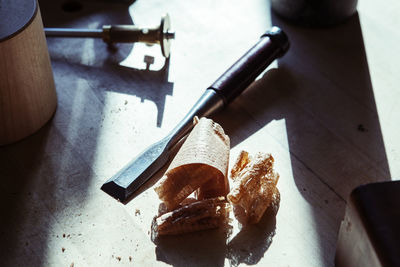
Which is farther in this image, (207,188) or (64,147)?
(64,147)

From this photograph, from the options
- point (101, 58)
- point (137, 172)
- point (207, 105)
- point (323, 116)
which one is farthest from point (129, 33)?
point (323, 116)

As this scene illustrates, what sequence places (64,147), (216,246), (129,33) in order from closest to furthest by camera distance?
(216,246) → (64,147) → (129,33)

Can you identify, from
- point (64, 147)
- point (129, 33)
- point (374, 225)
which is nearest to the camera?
point (374, 225)

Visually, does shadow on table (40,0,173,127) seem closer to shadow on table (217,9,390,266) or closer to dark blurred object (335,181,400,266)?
shadow on table (217,9,390,266)

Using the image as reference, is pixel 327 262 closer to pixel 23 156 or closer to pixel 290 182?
pixel 290 182

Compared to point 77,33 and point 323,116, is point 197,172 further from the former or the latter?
point 77,33

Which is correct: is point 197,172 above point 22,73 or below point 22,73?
below

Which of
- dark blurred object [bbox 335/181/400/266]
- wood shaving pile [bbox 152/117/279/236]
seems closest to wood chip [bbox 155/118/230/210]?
wood shaving pile [bbox 152/117/279/236]
